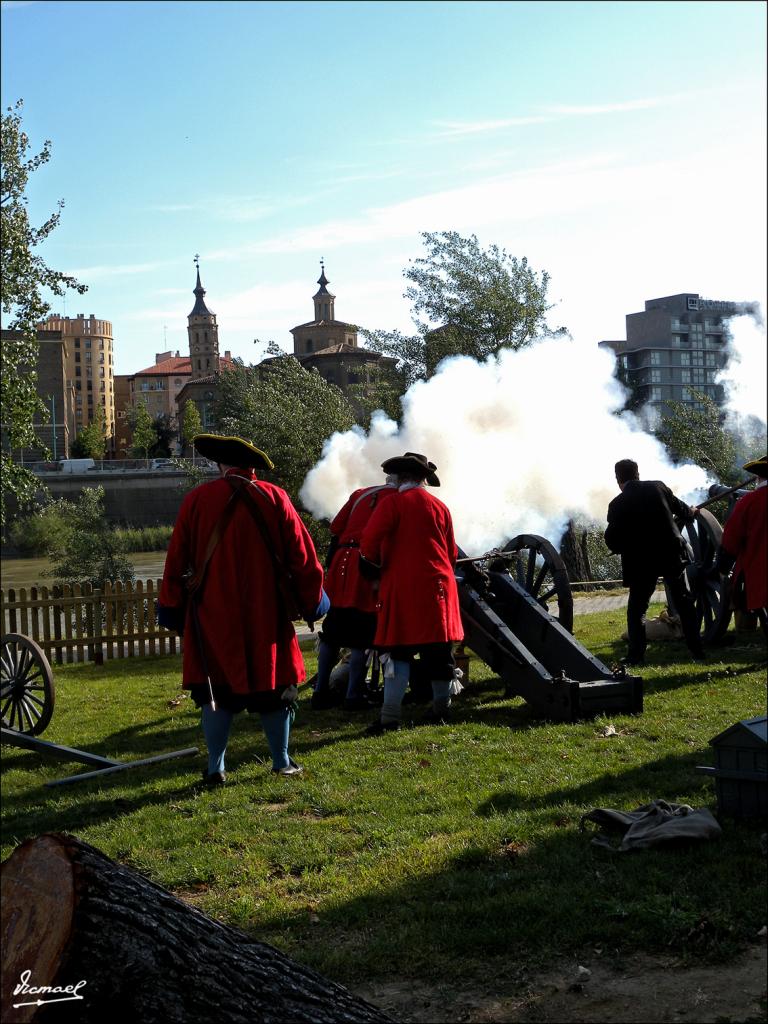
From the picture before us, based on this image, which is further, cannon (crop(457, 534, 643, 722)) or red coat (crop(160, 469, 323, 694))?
cannon (crop(457, 534, 643, 722))

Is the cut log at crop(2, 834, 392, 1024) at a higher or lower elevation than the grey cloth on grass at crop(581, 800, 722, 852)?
higher

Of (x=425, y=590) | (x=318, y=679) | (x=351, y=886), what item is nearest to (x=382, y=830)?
(x=351, y=886)

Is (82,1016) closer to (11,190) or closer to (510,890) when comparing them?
(510,890)

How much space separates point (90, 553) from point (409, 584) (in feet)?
85.9

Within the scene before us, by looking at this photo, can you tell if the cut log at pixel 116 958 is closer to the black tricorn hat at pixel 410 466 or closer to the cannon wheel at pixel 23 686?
the black tricorn hat at pixel 410 466

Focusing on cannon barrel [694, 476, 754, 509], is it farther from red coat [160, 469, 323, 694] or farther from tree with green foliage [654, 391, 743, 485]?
tree with green foliage [654, 391, 743, 485]

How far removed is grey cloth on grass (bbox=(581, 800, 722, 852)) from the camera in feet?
13.2

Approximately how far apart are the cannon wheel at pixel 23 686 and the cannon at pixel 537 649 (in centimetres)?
279

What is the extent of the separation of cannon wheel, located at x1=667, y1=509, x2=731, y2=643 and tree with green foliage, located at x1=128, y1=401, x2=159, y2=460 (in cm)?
7916

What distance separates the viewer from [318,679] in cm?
779

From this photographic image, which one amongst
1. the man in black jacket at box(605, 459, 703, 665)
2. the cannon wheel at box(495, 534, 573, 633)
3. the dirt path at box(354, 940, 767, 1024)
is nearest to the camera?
Result: the dirt path at box(354, 940, 767, 1024)

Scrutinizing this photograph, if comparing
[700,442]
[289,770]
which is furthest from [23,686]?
[700,442]

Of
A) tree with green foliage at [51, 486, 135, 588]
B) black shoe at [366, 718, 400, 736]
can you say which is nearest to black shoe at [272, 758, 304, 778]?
black shoe at [366, 718, 400, 736]

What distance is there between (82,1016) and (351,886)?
7.19 feet
